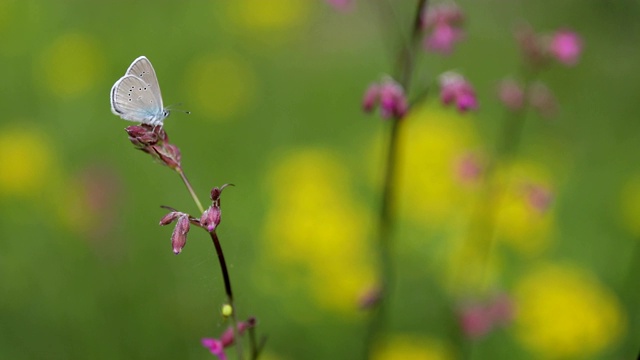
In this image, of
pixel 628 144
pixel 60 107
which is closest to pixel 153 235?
pixel 60 107

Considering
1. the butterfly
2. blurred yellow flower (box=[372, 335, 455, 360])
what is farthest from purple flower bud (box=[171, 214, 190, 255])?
blurred yellow flower (box=[372, 335, 455, 360])

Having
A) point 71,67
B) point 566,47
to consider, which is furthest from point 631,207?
point 71,67

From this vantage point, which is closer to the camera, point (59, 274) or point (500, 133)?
point (59, 274)

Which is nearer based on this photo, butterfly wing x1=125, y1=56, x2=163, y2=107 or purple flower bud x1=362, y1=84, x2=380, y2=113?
butterfly wing x1=125, y1=56, x2=163, y2=107

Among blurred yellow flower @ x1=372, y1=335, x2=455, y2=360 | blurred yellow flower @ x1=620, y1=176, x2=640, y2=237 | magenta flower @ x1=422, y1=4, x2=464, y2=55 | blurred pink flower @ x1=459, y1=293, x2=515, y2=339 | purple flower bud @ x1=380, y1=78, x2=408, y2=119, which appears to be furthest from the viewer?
blurred yellow flower @ x1=620, y1=176, x2=640, y2=237

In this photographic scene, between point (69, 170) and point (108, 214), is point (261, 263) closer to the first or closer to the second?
point (108, 214)

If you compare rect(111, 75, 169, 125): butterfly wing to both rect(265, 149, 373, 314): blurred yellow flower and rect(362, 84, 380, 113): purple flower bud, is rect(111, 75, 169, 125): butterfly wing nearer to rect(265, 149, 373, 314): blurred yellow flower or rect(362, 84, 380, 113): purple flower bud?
rect(362, 84, 380, 113): purple flower bud
